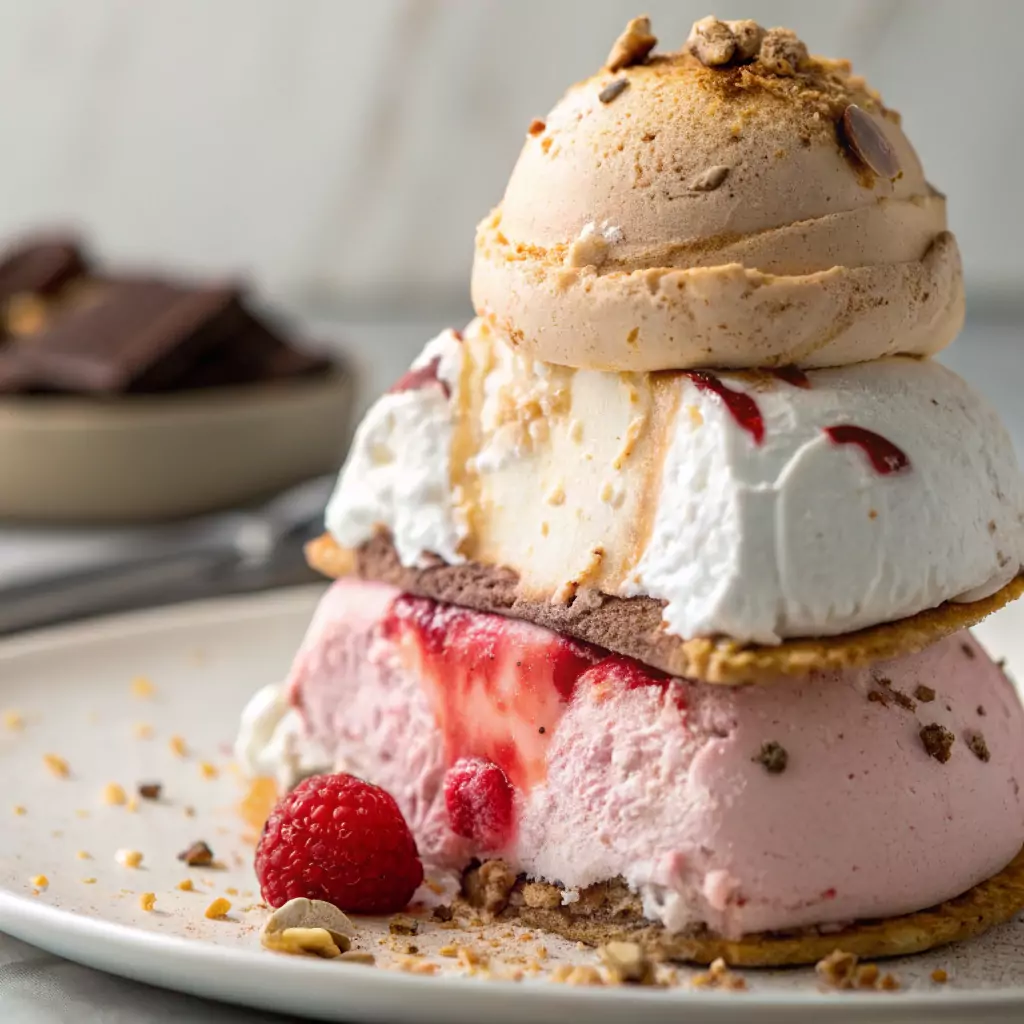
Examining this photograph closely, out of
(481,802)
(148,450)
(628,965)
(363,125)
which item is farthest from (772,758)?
(363,125)

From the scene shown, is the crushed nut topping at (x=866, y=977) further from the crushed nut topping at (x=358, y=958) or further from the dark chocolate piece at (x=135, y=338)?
the dark chocolate piece at (x=135, y=338)

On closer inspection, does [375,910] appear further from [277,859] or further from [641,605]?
[641,605]

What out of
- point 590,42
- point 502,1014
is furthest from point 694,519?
point 590,42

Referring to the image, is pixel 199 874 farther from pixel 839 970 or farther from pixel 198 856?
pixel 839 970

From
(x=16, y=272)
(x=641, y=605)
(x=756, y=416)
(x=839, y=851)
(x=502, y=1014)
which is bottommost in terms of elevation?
(x=16, y=272)

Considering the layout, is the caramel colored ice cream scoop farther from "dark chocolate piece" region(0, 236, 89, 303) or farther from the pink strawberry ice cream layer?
"dark chocolate piece" region(0, 236, 89, 303)

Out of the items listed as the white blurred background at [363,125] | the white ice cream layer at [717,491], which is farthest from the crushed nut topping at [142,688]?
the white blurred background at [363,125]
